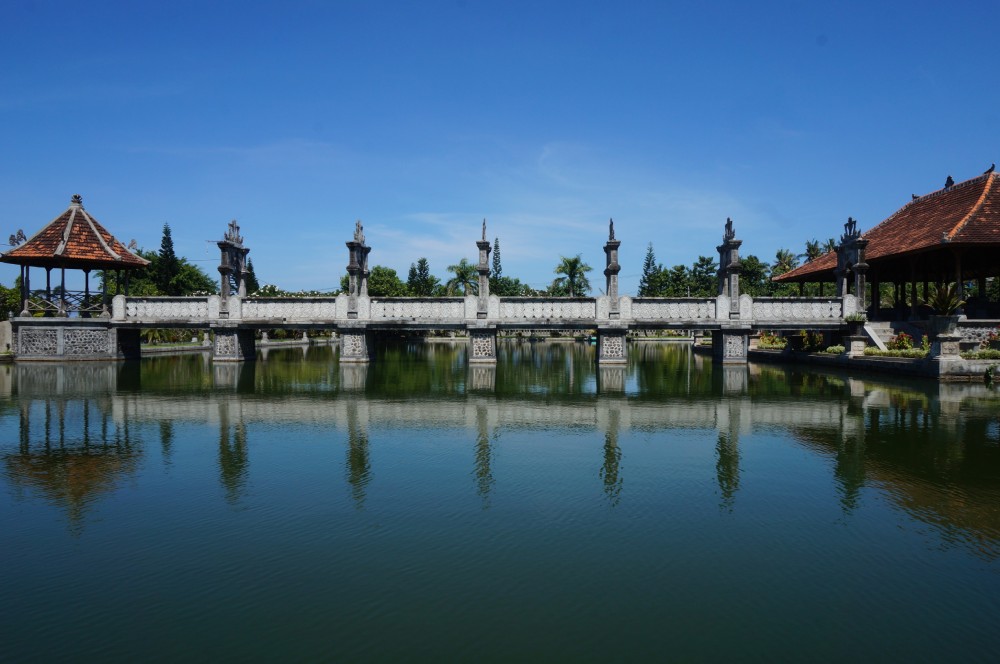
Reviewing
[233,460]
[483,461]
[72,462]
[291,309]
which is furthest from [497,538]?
[291,309]

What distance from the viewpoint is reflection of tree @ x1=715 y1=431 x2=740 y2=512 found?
359 inches

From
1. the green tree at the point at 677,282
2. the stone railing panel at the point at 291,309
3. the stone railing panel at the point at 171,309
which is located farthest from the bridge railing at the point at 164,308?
the green tree at the point at 677,282

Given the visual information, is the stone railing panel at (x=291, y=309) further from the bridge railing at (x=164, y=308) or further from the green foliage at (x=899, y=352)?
the green foliage at (x=899, y=352)

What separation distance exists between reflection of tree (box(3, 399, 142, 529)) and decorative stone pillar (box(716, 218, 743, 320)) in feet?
93.3

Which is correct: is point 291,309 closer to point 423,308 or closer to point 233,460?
point 423,308

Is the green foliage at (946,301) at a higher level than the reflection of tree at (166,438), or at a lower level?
higher

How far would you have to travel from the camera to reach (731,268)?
3341cm

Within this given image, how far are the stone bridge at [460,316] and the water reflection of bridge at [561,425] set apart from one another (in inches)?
364

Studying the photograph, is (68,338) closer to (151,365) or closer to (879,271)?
(151,365)

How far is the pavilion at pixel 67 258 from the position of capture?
32.9m

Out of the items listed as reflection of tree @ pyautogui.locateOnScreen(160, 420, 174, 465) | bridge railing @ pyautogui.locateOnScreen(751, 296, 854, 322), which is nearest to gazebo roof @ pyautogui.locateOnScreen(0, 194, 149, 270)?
reflection of tree @ pyautogui.locateOnScreen(160, 420, 174, 465)

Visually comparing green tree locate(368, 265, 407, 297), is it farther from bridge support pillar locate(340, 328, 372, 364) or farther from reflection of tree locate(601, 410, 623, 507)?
reflection of tree locate(601, 410, 623, 507)

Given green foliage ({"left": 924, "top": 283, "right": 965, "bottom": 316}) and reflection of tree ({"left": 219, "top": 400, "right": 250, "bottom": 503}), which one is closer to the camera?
reflection of tree ({"left": 219, "top": 400, "right": 250, "bottom": 503})

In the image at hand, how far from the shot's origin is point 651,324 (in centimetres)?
3319
